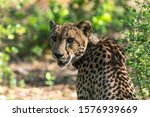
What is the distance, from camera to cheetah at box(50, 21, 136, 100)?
7.20 meters

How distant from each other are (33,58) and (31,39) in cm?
32

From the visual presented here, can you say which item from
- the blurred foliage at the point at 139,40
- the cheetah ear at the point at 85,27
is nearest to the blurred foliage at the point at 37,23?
the cheetah ear at the point at 85,27

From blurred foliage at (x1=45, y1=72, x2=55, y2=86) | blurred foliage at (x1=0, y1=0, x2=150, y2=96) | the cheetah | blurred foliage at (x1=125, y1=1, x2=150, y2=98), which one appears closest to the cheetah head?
the cheetah

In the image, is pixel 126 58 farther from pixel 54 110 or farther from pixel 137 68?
pixel 54 110

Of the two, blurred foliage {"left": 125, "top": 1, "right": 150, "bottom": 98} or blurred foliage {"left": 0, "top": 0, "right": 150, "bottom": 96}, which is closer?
blurred foliage {"left": 125, "top": 1, "right": 150, "bottom": 98}

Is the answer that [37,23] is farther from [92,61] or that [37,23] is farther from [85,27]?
[92,61]

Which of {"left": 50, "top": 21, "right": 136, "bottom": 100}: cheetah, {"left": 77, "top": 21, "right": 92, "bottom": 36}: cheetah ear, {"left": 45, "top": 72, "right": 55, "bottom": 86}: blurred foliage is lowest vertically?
{"left": 45, "top": 72, "right": 55, "bottom": 86}: blurred foliage

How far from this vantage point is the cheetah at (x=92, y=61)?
7.20 metres

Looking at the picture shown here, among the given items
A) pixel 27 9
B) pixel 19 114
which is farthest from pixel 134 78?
pixel 27 9

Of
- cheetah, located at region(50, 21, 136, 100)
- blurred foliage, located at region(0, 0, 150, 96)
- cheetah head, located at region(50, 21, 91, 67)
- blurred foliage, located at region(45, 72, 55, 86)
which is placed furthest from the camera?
blurred foliage, located at region(0, 0, 150, 96)

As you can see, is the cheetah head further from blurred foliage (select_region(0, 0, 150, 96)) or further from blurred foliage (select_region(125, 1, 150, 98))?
blurred foliage (select_region(0, 0, 150, 96))

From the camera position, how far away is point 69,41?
773 centimetres

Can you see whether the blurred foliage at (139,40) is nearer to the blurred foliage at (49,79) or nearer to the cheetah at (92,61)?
the cheetah at (92,61)

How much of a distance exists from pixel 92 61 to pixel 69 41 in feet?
1.00
